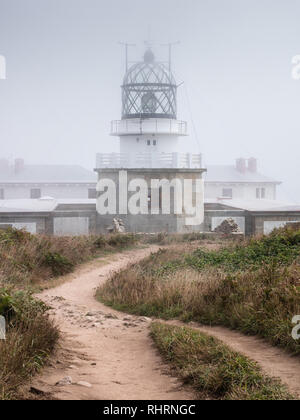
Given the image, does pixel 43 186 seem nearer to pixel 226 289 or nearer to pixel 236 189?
pixel 236 189

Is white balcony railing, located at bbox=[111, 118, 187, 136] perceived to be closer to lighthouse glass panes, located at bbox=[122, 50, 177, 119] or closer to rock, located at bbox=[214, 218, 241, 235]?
lighthouse glass panes, located at bbox=[122, 50, 177, 119]

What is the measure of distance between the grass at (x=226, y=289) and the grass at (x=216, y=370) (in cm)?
78

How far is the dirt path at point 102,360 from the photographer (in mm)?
5738

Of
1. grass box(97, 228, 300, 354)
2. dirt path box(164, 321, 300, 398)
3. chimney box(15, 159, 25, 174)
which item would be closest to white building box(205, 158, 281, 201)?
chimney box(15, 159, 25, 174)

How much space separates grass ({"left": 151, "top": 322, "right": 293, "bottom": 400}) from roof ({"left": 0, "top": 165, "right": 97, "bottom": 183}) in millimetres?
44185

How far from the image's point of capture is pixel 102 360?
23.0 ft

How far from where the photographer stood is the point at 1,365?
5629 mm

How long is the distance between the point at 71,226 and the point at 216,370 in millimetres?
18354

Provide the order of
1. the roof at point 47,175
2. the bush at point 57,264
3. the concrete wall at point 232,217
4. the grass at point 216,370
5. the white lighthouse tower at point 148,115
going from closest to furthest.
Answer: the grass at point 216,370 → the bush at point 57,264 → the concrete wall at point 232,217 → the white lighthouse tower at point 148,115 → the roof at point 47,175

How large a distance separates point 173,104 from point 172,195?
14.2ft

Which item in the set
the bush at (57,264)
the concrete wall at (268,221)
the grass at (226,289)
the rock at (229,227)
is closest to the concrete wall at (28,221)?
the rock at (229,227)

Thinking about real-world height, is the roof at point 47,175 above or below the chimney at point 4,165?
below

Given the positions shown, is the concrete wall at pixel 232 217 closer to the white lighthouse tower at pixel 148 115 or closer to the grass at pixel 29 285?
the white lighthouse tower at pixel 148 115
